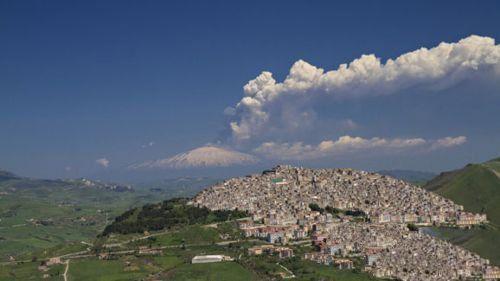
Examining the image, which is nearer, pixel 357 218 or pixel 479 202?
pixel 357 218

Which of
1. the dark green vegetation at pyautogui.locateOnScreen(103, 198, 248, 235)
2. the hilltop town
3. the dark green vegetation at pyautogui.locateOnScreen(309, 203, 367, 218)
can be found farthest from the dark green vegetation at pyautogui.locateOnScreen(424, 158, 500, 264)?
the dark green vegetation at pyautogui.locateOnScreen(103, 198, 248, 235)

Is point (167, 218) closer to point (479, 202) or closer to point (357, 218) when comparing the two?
point (357, 218)

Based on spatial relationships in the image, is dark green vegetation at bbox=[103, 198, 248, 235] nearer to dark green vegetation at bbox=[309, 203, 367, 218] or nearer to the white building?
dark green vegetation at bbox=[309, 203, 367, 218]

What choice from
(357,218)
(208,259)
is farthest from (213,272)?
(357,218)

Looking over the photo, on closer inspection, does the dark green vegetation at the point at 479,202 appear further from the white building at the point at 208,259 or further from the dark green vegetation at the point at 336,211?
the white building at the point at 208,259

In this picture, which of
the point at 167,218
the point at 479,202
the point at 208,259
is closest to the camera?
the point at 208,259

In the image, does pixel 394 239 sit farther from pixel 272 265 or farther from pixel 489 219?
pixel 489 219
